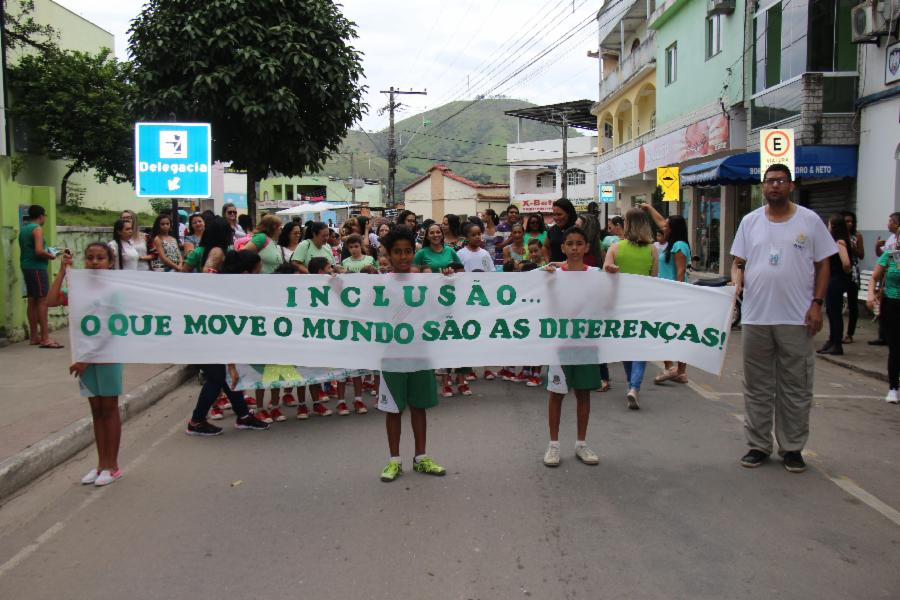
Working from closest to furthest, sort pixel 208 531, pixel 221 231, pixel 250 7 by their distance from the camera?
pixel 208 531 < pixel 221 231 < pixel 250 7

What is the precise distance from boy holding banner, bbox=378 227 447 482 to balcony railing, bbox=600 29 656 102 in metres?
27.2

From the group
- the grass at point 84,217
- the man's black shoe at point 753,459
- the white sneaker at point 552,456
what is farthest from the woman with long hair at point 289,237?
the grass at point 84,217

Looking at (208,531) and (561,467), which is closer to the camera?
(208,531)

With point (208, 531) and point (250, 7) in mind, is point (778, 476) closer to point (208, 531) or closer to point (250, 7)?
point (208, 531)

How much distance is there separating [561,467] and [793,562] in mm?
1787

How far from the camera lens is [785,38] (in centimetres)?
1766

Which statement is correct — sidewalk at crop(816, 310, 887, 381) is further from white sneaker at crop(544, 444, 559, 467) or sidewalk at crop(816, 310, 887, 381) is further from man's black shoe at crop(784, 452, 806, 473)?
white sneaker at crop(544, 444, 559, 467)

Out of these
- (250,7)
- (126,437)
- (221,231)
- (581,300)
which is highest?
(250,7)

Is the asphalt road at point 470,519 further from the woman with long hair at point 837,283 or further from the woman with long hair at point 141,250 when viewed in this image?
the woman with long hair at point 837,283

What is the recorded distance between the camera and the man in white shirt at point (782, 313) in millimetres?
5230

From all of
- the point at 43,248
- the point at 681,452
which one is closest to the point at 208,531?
the point at 681,452

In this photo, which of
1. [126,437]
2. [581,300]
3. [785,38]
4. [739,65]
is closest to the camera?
[581,300]

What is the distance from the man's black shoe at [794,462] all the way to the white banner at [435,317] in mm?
759

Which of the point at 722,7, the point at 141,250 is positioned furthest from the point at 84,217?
the point at 722,7
